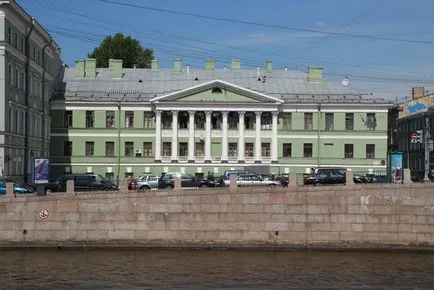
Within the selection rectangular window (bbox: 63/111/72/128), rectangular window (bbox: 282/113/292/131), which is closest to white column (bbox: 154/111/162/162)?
rectangular window (bbox: 63/111/72/128)

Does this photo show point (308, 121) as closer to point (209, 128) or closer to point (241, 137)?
point (241, 137)

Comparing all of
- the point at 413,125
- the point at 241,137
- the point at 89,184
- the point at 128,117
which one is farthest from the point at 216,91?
the point at 413,125

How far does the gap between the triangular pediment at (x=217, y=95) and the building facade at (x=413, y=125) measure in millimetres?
25139

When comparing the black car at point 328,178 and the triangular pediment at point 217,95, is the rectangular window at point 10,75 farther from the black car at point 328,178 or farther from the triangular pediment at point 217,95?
the black car at point 328,178

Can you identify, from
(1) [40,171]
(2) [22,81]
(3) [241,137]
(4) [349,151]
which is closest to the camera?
(1) [40,171]

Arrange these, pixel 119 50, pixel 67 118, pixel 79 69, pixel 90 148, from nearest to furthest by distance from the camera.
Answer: pixel 67 118
pixel 90 148
pixel 79 69
pixel 119 50

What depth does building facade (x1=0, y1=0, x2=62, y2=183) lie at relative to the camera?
197ft

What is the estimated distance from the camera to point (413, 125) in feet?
350

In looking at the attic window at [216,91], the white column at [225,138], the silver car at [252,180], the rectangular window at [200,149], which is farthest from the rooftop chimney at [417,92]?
the silver car at [252,180]

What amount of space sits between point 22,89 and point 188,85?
27549 millimetres

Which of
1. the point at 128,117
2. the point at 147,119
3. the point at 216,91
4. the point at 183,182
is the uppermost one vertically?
the point at 216,91

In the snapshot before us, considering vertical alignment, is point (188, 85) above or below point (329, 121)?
above

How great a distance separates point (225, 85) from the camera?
84.4 meters

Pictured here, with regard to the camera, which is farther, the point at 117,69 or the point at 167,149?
the point at 117,69
